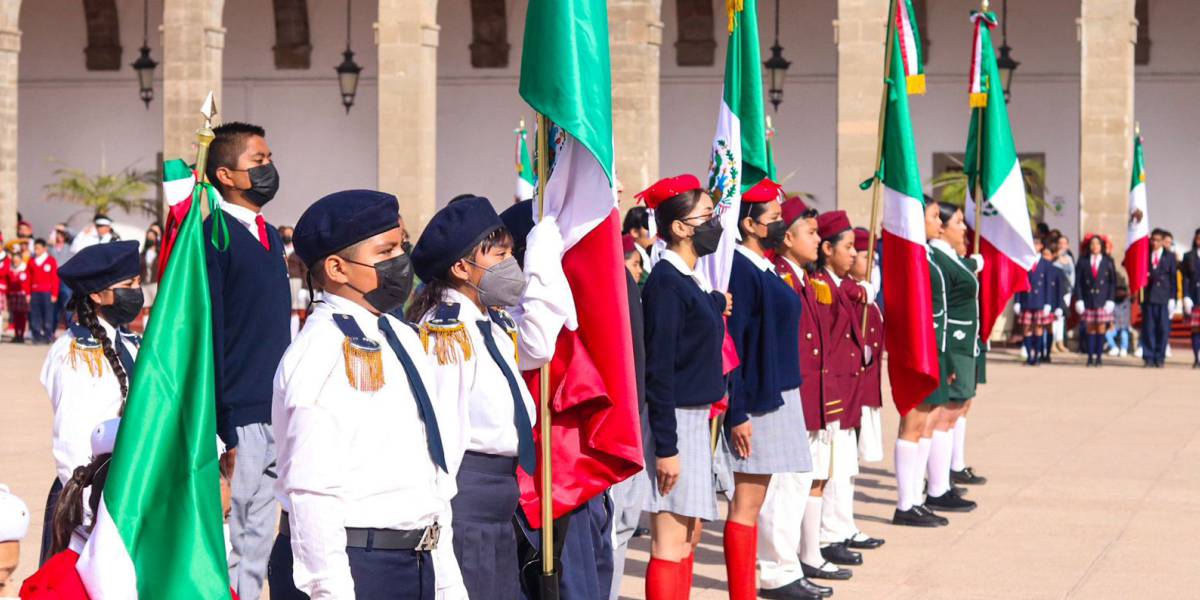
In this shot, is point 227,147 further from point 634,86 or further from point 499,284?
point 634,86

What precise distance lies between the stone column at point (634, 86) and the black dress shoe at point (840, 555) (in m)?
15.6

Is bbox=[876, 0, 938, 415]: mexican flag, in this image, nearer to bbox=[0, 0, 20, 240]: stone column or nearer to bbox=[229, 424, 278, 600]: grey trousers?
bbox=[229, 424, 278, 600]: grey trousers

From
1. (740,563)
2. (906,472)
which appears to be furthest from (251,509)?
(906,472)

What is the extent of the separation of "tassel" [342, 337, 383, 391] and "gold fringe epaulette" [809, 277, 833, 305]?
4.77 metres

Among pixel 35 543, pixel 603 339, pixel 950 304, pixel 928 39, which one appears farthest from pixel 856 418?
pixel 928 39

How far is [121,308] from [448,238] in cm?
130

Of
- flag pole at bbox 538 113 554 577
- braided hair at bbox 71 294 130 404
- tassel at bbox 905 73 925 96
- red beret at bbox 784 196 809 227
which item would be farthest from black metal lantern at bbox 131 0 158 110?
flag pole at bbox 538 113 554 577

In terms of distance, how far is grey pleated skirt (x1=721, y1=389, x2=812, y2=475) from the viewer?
7000 mm

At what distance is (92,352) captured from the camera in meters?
5.13

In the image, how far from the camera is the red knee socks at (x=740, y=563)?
22.6 feet

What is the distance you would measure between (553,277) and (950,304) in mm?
5764

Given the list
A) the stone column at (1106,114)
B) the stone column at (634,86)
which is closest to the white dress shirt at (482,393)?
the stone column at (634,86)

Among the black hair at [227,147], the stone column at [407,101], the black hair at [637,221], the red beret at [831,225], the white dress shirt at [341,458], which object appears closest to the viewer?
the white dress shirt at [341,458]

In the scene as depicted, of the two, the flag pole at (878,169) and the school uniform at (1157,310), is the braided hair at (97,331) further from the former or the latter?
the school uniform at (1157,310)
